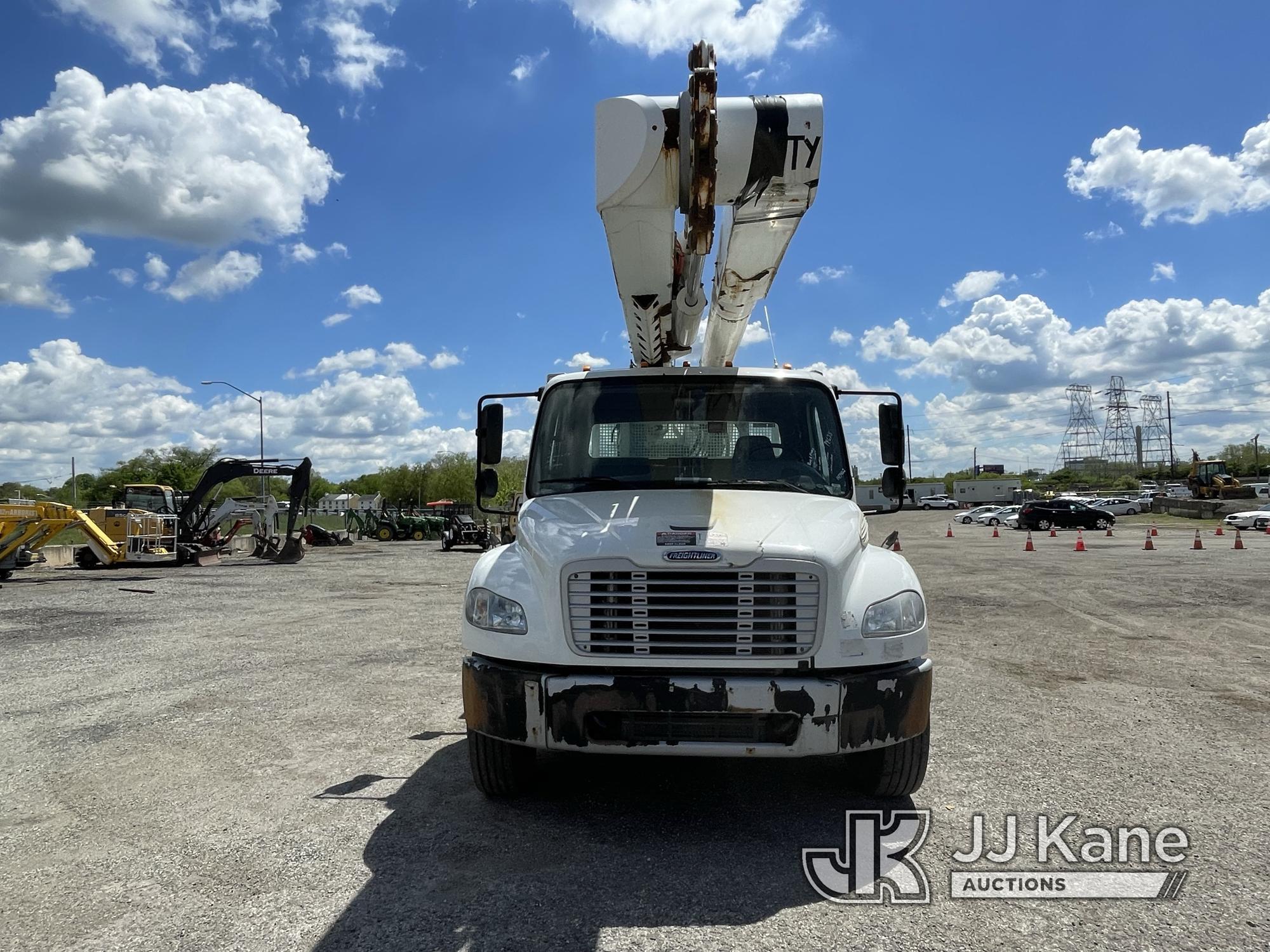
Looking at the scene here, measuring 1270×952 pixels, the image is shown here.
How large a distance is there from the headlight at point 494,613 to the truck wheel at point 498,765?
57cm

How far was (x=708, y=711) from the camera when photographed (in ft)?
12.5

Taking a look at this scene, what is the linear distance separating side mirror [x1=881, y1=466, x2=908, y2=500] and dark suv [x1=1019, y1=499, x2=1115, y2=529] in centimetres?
3907

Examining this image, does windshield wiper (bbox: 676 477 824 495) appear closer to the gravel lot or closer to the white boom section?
the white boom section

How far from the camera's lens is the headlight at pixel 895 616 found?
4.04m

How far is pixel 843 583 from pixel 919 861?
125cm

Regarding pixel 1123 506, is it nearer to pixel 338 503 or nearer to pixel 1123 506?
pixel 1123 506

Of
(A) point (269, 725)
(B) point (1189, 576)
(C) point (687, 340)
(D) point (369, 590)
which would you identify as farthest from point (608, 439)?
(B) point (1189, 576)

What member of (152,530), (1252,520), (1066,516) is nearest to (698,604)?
(152,530)

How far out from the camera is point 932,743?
5.60m

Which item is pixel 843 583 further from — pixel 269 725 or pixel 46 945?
pixel 269 725

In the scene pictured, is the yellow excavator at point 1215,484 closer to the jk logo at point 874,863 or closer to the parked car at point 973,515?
the parked car at point 973,515

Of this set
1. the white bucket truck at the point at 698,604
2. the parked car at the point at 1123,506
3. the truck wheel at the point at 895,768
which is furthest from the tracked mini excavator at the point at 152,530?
the parked car at the point at 1123,506

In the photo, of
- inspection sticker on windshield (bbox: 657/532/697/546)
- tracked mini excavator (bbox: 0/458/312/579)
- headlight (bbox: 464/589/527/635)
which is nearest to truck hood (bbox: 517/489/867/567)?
inspection sticker on windshield (bbox: 657/532/697/546)

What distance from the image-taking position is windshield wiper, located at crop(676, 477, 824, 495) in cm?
493
